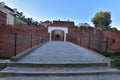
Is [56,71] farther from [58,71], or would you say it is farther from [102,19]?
[102,19]

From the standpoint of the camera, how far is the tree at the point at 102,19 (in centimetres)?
4519

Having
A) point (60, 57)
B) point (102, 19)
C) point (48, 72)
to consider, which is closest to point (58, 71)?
point (48, 72)

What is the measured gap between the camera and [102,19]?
149ft

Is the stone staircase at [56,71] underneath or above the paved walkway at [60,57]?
underneath

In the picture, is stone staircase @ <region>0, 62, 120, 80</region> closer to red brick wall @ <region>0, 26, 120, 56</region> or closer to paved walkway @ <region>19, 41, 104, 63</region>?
paved walkway @ <region>19, 41, 104, 63</region>

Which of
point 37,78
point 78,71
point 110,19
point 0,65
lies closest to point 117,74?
point 78,71

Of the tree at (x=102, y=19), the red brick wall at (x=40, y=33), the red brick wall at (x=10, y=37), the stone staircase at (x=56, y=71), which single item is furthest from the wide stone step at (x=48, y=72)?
the tree at (x=102, y=19)

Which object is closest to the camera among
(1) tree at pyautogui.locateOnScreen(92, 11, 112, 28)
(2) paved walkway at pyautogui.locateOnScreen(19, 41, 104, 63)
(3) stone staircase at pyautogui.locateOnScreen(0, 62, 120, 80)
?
(3) stone staircase at pyautogui.locateOnScreen(0, 62, 120, 80)

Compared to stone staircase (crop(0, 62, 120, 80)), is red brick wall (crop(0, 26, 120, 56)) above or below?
above

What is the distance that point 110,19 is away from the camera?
46875 millimetres

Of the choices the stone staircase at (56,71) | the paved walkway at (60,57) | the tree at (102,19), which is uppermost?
the tree at (102,19)

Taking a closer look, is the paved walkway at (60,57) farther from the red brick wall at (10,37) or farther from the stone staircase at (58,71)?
the red brick wall at (10,37)

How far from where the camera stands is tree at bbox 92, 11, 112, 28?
45194mm

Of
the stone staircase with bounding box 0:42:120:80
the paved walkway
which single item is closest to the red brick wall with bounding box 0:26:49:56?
the paved walkway
